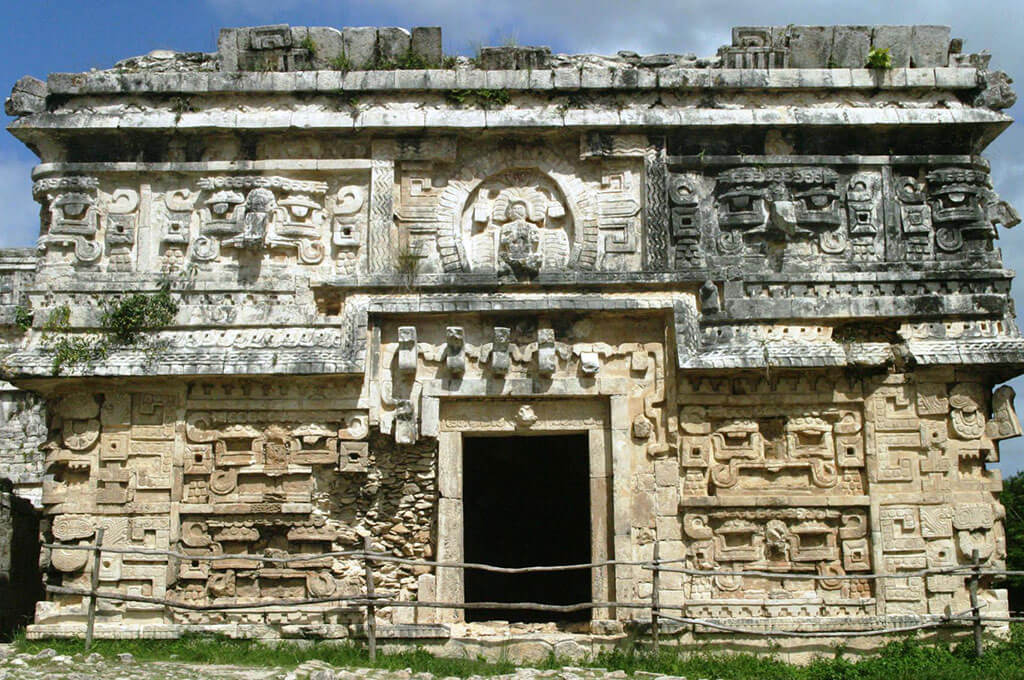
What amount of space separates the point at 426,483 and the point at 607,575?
1996 mm

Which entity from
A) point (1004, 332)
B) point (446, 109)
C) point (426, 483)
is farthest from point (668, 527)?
point (446, 109)

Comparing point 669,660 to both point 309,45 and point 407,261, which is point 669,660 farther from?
point 309,45

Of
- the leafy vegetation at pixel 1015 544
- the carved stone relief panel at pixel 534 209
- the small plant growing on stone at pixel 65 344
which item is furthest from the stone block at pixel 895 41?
the small plant growing on stone at pixel 65 344

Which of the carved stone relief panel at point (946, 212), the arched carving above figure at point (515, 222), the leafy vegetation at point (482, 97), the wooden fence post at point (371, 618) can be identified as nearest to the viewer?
the wooden fence post at point (371, 618)

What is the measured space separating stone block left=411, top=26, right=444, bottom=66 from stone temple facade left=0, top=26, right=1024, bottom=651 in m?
0.03

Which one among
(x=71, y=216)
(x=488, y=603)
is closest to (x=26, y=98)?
(x=71, y=216)

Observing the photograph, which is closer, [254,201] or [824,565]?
[824,565]

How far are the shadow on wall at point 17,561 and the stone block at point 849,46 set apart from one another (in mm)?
10339

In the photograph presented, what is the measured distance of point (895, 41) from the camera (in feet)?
38.9

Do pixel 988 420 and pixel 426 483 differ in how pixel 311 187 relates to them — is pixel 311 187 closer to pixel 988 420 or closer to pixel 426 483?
pixel 426 483

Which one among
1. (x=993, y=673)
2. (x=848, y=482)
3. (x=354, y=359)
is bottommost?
(x=993, y=673)

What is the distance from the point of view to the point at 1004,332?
11086 mm

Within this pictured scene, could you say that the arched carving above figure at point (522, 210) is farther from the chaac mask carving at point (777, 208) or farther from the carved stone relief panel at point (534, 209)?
the chaac mask carving at point (777, 208)

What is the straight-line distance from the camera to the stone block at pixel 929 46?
38.9ft
